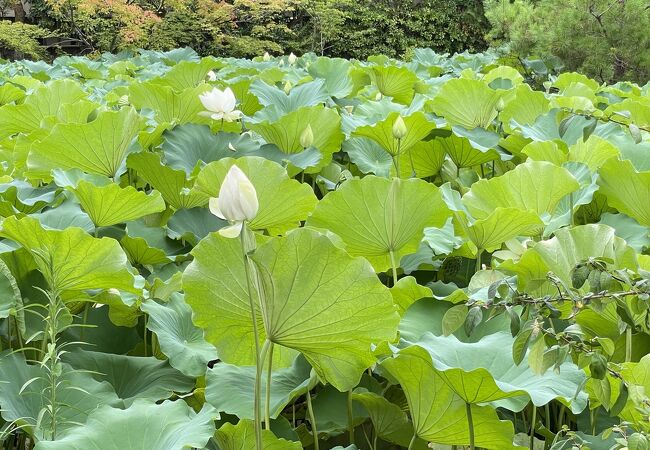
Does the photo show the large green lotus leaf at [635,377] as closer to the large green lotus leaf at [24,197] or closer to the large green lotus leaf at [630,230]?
the large green lotus leaf at [630,230]

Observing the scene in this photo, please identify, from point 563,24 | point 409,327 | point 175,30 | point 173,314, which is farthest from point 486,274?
point 175,30

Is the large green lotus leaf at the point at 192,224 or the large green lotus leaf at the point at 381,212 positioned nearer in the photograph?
the large green lotus leaf at the point at 381,212

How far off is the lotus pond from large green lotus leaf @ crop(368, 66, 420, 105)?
972mm

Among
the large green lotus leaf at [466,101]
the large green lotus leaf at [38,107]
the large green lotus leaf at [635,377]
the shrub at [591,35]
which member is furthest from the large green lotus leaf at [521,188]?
the shrub at [591,35]

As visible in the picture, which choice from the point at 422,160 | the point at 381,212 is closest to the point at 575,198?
the point at 381,212

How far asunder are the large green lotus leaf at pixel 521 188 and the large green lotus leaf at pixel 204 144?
0.55m

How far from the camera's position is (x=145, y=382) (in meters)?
0.98

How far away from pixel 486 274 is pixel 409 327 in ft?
0.50

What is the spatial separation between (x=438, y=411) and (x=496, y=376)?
0.08 m

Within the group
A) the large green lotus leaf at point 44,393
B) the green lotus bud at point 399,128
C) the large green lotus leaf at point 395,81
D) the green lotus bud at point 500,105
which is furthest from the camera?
the large green lotus leaf at point 395,81

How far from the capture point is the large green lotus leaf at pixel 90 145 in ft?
4.75

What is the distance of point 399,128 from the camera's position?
1.59 meters

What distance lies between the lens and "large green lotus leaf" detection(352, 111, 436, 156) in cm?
161

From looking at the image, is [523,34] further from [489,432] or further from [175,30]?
[175,30]
